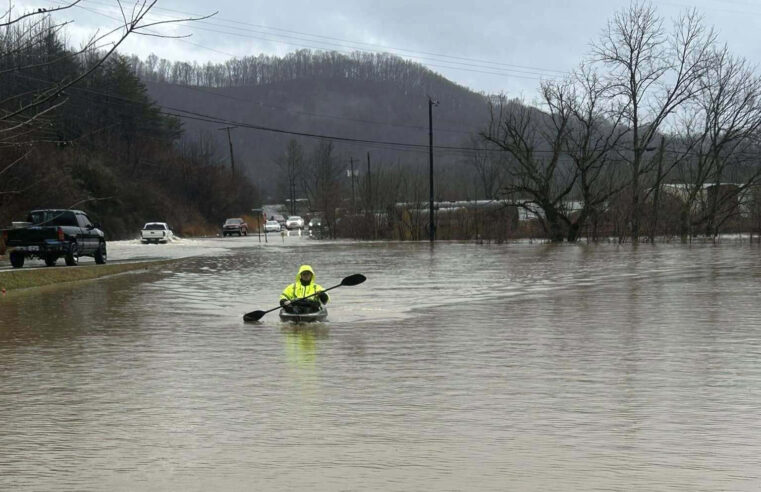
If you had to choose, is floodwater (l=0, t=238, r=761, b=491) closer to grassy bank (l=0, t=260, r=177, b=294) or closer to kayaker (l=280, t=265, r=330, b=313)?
kayaker (l=280, t=265, r=330, b=313)

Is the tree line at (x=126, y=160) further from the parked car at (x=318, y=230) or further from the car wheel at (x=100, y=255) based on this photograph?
the car wheel at (x=100, y=255)

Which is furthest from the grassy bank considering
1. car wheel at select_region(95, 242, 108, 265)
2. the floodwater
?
the floodwater

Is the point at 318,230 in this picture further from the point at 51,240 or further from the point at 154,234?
the point at 51,240

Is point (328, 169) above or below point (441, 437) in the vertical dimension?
above

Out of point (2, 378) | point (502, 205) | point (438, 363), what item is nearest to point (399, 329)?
point (438, 363)

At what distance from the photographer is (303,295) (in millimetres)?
18562

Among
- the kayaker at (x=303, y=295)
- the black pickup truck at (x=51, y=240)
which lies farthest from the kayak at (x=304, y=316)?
the black pickup truck at (x=51, y=240)

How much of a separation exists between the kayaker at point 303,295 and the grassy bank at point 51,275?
11.5 metres

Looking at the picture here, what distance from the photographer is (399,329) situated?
17.4 metres

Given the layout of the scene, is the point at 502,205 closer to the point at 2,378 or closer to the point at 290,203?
the point at 2,378

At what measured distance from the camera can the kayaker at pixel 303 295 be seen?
18.3 m

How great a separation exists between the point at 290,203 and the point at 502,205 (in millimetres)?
131010

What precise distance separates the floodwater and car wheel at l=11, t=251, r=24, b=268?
1326cm

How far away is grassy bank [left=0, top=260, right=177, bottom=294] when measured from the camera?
2832cm
